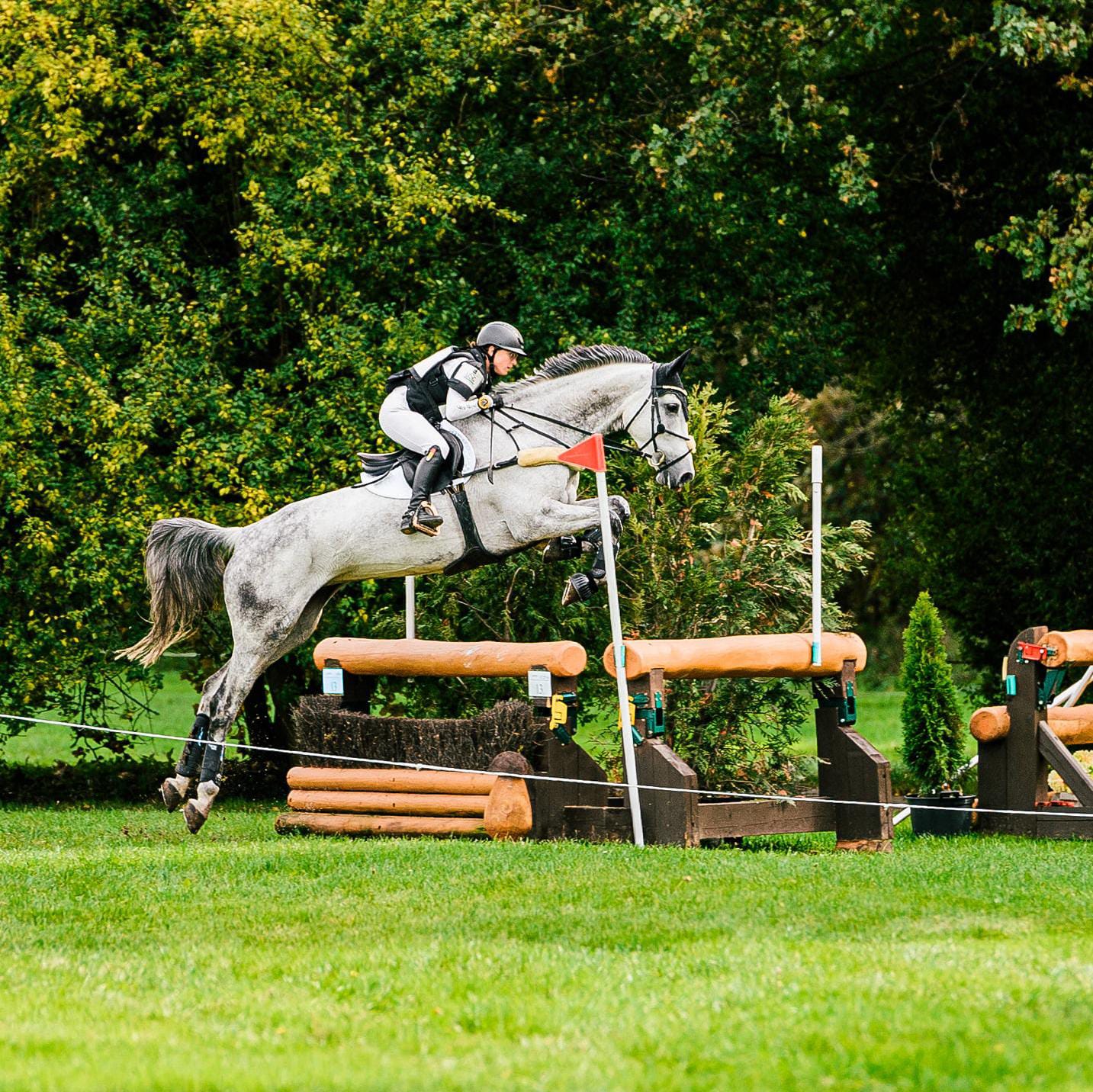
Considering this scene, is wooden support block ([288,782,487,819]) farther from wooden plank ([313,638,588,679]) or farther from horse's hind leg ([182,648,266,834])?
wooden plank ([313,638,588,679])

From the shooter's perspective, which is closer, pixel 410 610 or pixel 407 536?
pixel 407 536

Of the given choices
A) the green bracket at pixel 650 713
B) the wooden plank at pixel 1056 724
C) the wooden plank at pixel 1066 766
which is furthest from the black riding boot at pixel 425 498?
the wooden plank at pixel 1066 766

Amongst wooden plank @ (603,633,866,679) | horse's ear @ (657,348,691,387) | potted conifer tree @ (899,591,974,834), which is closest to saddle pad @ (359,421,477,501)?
horse's ear @ (657,348,691,387)

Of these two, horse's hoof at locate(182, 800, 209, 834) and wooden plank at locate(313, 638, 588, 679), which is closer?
wooden plank at locate(313, 638, 588, 679)

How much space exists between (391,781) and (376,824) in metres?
0.30

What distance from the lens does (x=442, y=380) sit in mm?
9555

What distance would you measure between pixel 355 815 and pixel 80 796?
258 inches

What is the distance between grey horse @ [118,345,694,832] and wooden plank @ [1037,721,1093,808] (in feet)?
9.33

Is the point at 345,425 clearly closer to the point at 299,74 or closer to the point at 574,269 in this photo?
the point at 574,269

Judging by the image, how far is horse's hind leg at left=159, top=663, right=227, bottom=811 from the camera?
405 inches

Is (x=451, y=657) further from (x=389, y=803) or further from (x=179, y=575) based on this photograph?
(x=179, y=575)

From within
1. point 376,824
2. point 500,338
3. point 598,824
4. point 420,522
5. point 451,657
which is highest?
point 500,338

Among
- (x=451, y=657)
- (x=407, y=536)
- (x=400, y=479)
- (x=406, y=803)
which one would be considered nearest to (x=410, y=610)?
(x=451, y=657)

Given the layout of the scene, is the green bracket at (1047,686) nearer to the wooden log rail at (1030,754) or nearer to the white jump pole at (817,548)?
the wooden log rail at (1030,754)
